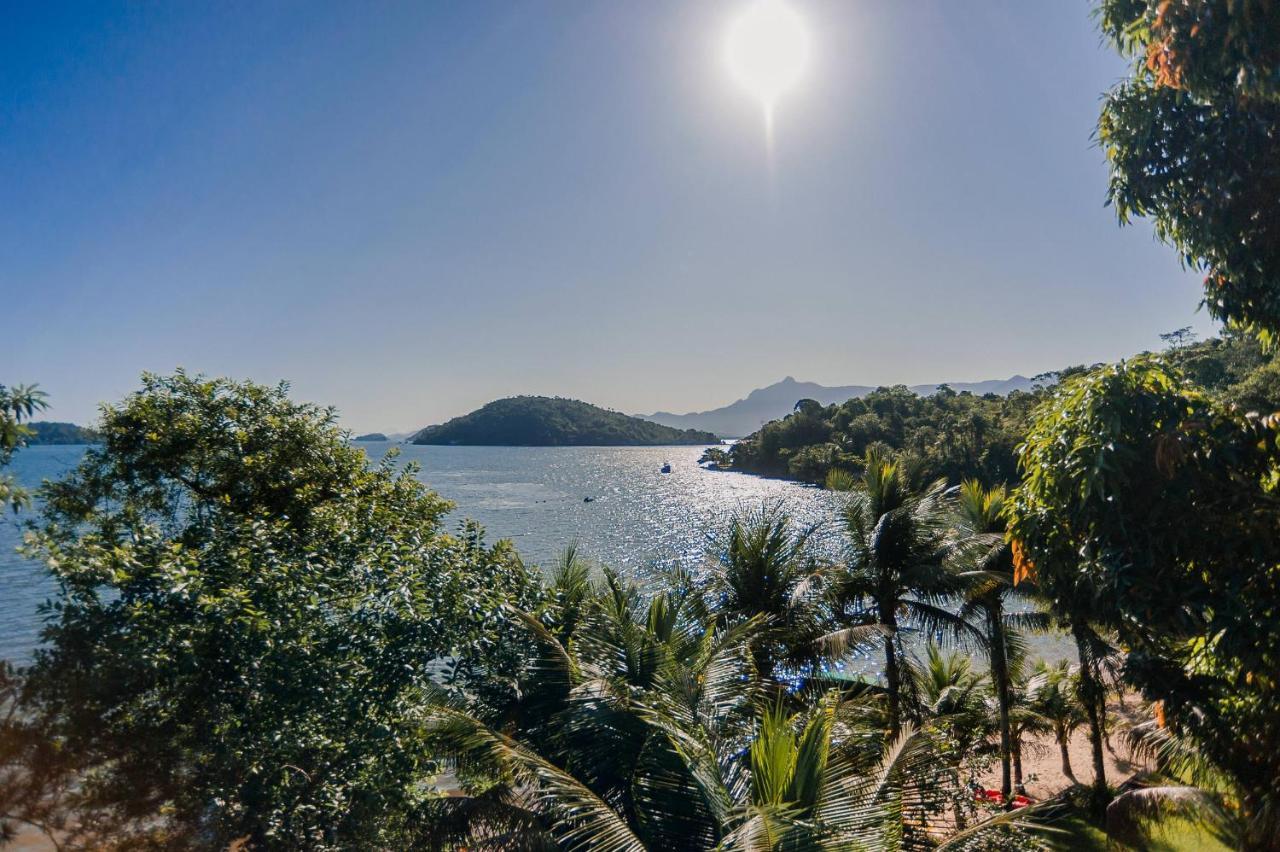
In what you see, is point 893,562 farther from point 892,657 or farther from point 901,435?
point 901,435

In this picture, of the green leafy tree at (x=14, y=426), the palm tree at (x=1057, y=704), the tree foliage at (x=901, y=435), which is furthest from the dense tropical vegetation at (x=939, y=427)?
the green leafy tree at (x=14, y=426)

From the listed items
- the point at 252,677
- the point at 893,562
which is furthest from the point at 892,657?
the point at 252,677

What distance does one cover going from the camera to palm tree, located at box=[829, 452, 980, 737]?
44.3 ft

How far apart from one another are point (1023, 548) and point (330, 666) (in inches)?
289

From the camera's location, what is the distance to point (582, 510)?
7475 cm

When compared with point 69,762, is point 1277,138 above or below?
above

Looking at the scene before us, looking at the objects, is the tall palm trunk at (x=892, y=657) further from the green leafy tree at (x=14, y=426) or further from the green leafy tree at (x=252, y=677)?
the green leafy tree at (x=14, y=426)

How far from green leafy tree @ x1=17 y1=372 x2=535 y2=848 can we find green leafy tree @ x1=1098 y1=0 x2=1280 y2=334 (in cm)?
887

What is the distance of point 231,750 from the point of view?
666cm

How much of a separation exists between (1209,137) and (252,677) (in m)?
10.7

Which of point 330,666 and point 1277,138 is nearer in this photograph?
point 1277,138

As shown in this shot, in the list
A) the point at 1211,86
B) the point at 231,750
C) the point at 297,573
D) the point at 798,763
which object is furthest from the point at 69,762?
the point at 1211,86

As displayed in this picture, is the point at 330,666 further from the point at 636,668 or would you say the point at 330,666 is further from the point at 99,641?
the point at 636,668

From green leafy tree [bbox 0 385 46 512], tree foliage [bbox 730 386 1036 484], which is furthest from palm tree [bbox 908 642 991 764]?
tree foliage [bbox 730 386 1036 484]
